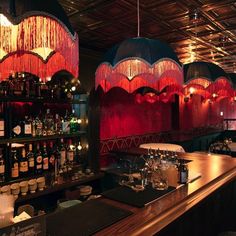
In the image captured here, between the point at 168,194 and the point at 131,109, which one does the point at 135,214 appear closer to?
the point at 168,194

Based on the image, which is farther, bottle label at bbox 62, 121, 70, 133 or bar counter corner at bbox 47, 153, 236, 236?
bottle label at bbox 62, 121, 70, 133

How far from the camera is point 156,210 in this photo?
1.70 m

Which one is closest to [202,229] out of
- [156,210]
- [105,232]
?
[156,210]

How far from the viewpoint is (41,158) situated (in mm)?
3564

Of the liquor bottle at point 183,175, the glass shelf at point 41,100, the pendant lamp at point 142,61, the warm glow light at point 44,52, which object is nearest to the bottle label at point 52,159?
the glass shelf at point 41,100

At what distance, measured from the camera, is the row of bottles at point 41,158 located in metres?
3.30

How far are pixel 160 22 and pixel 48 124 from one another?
2.12 m

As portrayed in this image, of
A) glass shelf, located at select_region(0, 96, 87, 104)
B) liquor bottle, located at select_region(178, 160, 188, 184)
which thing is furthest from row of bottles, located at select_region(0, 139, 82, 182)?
liquor bottle, located at select_region(178, 160, 188, 184)

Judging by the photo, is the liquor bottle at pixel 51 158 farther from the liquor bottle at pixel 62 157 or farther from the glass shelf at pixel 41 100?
the glass shelf at pixel 41 100

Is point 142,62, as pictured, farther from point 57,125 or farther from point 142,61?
point 57,125

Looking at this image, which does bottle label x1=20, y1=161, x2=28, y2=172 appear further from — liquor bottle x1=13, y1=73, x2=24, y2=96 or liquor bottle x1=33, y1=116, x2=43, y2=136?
liquor bottle x1=13, y1=73, x2=24, y2=96

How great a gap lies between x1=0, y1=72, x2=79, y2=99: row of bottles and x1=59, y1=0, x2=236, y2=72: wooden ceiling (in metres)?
0.82

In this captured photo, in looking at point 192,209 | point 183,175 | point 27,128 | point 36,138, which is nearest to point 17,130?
point 27,128

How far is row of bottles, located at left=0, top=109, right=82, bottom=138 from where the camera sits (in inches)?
131
